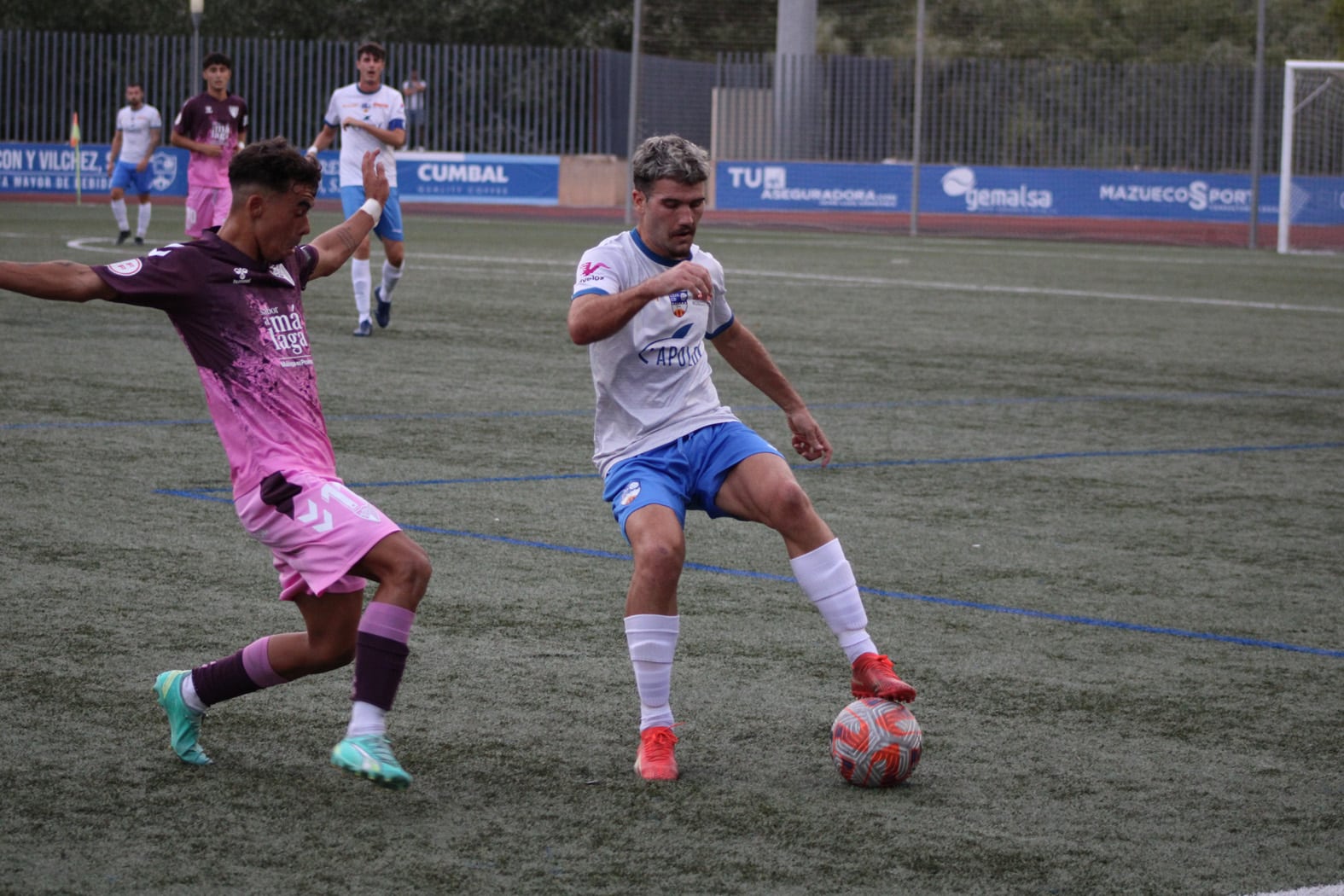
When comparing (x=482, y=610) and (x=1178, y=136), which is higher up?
(x=1178, y=136)

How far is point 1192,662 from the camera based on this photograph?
5422 mm

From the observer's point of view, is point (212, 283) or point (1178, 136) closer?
point (212, 283)

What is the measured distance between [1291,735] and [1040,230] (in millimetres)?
29563

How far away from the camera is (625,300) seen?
14.3 feet

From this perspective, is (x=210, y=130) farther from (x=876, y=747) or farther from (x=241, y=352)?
(x=876, y=747)

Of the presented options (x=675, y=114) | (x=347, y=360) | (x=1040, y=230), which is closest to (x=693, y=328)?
(x=347, y=360)

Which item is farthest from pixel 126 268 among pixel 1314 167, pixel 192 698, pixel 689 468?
pixel 1314 167

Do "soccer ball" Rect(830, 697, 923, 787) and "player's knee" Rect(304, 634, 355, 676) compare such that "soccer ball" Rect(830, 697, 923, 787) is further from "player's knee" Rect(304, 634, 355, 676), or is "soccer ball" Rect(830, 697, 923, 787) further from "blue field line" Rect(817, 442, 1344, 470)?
"blue field line" Rect(817, 442, 1344, 470)

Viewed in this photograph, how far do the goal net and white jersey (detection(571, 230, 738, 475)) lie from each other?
26.5 meters

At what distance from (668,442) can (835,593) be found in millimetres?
565

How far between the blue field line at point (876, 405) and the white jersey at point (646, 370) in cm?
514

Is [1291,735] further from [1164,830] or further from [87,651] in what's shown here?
[87,651]

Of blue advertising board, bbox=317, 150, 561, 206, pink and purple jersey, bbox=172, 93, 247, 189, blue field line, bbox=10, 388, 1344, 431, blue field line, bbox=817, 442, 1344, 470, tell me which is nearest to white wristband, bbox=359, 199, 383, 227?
blue field line, bbox=817, 442, 1344, 470

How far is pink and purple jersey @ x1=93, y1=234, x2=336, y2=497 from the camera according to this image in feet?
13.6
